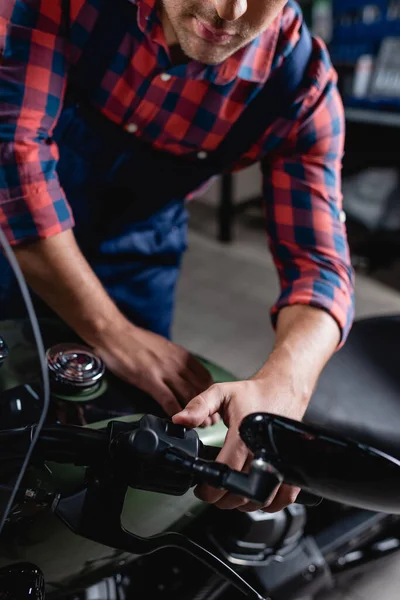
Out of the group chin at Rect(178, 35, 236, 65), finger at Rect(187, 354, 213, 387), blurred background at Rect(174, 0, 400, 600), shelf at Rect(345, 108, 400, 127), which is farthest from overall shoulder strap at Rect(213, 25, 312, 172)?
shelf at Rect(345, 108, 400, 127)

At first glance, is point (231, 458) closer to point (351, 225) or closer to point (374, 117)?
point (351, 225)

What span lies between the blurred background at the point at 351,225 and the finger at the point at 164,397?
1258 millimetres

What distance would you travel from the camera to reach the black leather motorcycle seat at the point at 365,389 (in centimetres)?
81

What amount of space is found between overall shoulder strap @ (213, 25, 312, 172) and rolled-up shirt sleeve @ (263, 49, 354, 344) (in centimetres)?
2

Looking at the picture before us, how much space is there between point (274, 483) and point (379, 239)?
2.38m

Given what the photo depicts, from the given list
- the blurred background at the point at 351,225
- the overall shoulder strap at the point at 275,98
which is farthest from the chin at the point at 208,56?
the blurred background at the point at 351,225

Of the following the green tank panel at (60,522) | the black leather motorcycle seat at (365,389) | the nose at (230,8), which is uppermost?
the nose at (230,8)

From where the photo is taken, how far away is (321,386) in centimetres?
87

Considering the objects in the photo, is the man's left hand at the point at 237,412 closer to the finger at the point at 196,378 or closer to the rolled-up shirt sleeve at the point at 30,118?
the finger at the point at 196,378

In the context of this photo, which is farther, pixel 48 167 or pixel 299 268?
pixel 299 268

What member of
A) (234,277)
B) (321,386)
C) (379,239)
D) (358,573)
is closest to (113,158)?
(321,386)

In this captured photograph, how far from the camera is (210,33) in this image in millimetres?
661

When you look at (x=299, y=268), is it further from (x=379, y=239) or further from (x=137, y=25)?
(x=379, y=239)

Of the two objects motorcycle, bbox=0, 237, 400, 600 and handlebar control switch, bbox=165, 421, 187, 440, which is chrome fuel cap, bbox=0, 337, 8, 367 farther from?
handlebar control switch, bbox=165, 421, 187, 440
